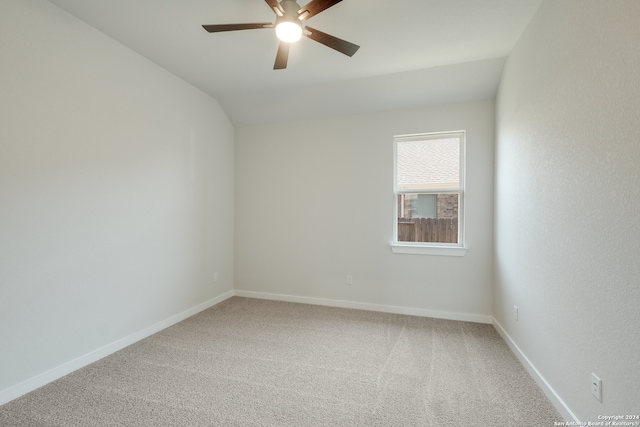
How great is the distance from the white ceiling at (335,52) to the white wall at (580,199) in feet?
1.41

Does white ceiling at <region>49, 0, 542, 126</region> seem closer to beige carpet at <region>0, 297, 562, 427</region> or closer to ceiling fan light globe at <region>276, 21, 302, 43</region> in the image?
ceiling fan light globe at <region>276, 21, 302, 43</region>

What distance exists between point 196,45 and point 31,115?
4.43 feet

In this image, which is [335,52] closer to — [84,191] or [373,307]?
[84,191]

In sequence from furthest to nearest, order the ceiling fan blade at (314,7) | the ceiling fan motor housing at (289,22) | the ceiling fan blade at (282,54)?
1. the ceiling fan blade at (282,54)
2. the ceiling fan motor housing at (289,22)
3. the ceiling fan blade at (314,7)

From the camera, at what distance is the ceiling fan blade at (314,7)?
1684 millimetres

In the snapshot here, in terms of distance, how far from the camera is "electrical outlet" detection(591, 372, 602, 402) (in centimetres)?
143

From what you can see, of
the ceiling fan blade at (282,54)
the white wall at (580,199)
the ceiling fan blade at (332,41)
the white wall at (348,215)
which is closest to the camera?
the white wall at (580,199)

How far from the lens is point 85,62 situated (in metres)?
2.38

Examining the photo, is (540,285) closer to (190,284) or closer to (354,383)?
(354,383)

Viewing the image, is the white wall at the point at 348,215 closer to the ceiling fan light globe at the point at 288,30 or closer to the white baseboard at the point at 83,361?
the white baseboard at the point at 83,361

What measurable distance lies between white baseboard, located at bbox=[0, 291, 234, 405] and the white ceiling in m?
2.67

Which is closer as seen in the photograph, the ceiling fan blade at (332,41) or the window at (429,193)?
the ceiling fan blade at (332,41)

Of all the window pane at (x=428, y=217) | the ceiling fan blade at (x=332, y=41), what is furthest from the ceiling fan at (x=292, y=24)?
the window pane at (x=428, y=217)

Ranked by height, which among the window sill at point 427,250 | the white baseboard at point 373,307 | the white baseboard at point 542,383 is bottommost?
the white baseboard at point 373,307
